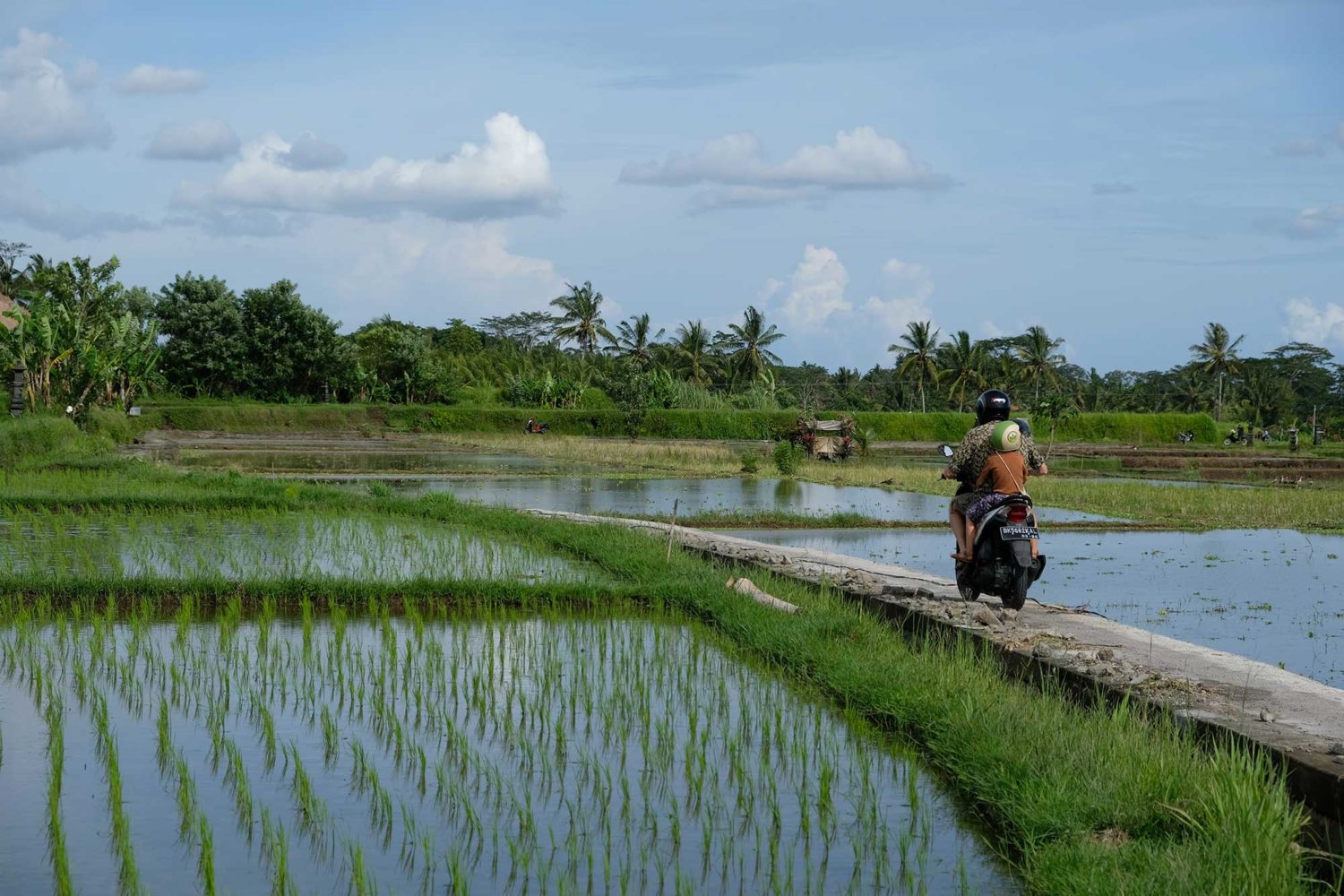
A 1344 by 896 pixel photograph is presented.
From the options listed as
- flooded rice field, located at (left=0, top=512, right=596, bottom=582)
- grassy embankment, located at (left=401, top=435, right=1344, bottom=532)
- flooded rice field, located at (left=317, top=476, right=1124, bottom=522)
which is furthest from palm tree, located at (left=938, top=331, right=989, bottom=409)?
flooded rice field, located at (left=0, top=512, right=596, bottom=582)

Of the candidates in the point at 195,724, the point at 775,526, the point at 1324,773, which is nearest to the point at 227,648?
the point at 195,724

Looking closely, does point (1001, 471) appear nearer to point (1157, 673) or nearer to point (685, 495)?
point (1157, 673)

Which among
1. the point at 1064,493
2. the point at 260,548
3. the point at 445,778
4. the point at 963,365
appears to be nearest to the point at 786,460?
the point at 1064,493

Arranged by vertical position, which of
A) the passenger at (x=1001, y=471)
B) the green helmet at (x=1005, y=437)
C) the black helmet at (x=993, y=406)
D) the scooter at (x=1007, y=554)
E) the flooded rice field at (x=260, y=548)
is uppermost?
the black helmet at (x=993, y=406)

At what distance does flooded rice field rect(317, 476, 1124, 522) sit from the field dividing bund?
8.37 m

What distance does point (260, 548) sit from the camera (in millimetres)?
10898

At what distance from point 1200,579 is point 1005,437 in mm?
4745

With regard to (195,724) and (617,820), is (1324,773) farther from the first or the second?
(195,724)

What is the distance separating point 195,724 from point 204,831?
1686 mm

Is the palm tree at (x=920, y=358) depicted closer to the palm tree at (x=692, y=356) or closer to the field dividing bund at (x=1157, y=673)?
the palm tree at (x=692, y=356)

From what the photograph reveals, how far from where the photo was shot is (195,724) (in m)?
5.42

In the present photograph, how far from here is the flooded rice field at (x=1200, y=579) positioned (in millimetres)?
8016

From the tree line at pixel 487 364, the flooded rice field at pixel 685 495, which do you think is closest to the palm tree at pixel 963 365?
the tree line at pixel 487 364

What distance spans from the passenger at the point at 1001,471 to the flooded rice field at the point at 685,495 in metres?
8.65
